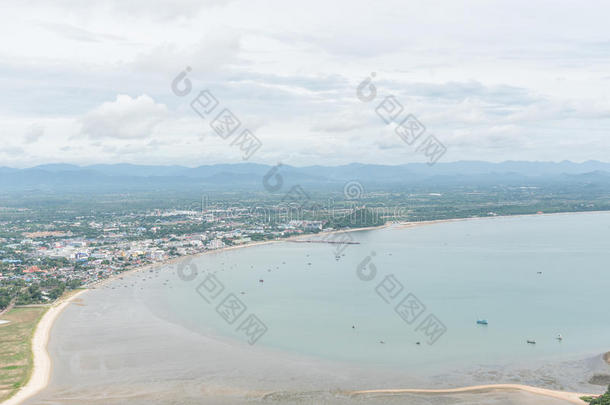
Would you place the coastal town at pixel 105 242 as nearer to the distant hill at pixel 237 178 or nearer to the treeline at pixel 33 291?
the treeline at pixel 33 291

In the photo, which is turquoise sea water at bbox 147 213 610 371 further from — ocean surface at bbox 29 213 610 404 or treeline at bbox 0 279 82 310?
treeline at bbox 0 279 82 310

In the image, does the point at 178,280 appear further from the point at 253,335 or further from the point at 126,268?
the point at 253,335

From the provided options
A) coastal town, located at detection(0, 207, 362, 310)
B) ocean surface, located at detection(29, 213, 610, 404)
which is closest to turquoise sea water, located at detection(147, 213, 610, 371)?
ocean surface, located at detection(29, 213, 610, 404)

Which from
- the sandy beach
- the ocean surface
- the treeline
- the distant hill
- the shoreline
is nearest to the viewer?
the shoreline

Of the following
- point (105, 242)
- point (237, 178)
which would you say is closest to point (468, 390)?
point (105, 242)

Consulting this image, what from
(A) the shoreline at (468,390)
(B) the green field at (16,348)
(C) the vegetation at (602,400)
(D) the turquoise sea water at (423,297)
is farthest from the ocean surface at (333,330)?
(C) the vegetation at (602,400)
